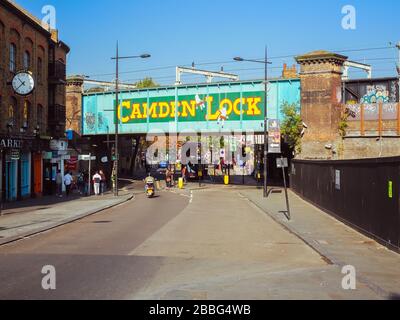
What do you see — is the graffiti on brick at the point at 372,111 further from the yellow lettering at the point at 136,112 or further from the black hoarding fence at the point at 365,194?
the yellow lettering at the point at 136,112

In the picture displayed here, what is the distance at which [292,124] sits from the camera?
3900 centimetres

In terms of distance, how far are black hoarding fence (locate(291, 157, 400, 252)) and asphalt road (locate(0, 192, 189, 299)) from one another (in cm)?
592

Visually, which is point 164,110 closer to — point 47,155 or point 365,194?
point 47,155

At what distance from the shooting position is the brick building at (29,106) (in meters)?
29.8

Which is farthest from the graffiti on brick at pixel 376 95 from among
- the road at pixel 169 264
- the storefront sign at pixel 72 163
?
the storefront sign at pixel 72 163

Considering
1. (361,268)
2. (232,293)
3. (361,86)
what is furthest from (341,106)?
(232,293)

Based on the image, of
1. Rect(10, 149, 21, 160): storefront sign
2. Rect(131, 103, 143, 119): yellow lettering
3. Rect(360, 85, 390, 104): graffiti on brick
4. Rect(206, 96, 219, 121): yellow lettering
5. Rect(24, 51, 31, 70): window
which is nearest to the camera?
Rect(10, 149, 21, 160): storefront sign

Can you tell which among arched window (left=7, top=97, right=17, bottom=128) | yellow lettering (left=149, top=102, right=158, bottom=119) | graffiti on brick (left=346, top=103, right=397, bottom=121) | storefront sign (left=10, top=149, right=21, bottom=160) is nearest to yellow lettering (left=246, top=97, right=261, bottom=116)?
graffiti on brick (left=346, top=103, right=397, bottom=121)

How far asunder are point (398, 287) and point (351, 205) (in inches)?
385

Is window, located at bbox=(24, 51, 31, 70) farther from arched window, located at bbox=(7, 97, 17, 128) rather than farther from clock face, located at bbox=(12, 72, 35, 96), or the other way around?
clock face, located at bbox=(12, 72, 35, 96)

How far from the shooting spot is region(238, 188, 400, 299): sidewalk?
32.3 feet

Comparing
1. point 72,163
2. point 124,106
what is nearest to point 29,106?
point 72,163

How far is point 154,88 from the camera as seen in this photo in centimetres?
4572

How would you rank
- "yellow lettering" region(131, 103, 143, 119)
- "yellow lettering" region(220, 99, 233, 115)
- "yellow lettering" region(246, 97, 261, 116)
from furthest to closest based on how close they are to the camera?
1. "yellow lettering" region(131, 103, 143, 119)
2. "yellow lettering" region(220, 99, 233, 115)
3. "yellow lettering" region(246, 97, 261, 116)
